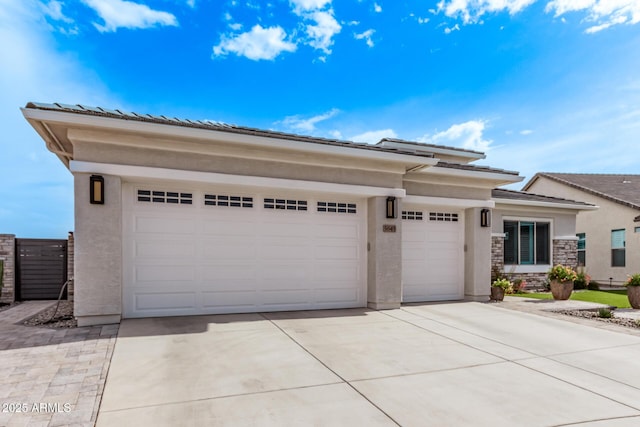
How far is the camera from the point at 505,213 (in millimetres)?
12625

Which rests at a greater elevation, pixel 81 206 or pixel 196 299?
pixel 81 206

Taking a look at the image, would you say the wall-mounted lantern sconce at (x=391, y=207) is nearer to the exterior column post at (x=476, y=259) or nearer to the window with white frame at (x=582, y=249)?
the exterior column post at (x=476, y=259)

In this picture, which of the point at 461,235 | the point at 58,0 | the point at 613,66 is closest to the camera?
the point at 58,0

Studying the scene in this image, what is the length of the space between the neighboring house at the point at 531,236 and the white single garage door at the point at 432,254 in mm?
3153

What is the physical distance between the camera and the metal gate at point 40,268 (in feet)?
31.7

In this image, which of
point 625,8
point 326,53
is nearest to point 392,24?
point 326,53

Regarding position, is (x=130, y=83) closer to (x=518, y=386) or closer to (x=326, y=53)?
(x=326, y=53)

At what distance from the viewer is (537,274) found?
13156 millimetres

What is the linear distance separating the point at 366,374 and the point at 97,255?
16.5 feet

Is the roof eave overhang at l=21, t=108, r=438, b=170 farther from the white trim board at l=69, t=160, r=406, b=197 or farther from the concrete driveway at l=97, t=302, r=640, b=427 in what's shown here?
the concrete driveway at l=97, t=302, r=640, b=427

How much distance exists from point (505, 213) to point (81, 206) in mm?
12602

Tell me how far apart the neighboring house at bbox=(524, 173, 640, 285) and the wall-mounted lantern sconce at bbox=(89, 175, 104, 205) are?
63.2 ft

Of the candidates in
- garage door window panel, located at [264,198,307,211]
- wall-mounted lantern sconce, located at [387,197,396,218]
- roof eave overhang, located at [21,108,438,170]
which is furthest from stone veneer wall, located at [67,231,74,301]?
wall-mounted lantern sconce, located at [387,197,396,218]

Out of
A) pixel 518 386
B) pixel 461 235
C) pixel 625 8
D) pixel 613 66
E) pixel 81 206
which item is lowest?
pixel 518 386
